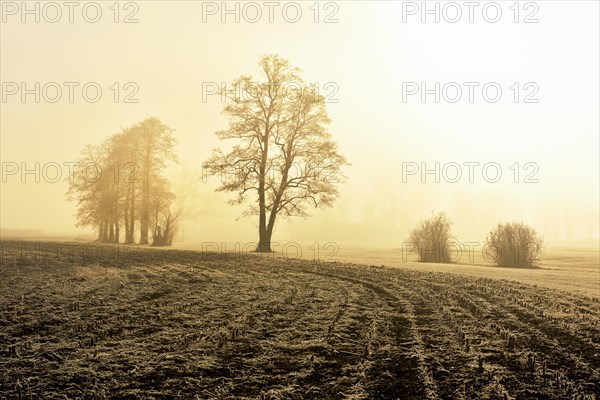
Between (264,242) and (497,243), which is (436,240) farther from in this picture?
(264,242)

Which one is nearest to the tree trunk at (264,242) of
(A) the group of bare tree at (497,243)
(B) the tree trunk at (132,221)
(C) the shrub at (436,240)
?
(A) the group of bare tree at (497,243)

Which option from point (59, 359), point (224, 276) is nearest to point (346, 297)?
point (224, 276)

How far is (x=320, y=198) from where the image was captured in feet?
101

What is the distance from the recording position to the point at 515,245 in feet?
98.4

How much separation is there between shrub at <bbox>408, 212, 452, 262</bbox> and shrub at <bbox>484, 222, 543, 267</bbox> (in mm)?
3274

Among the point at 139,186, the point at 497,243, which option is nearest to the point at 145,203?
the point at 139,186

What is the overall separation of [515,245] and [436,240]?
5.21 m

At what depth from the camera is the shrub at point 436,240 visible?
32.5 meters

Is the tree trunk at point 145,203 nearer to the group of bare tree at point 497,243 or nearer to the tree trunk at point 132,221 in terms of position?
the tree trunk at point 132,221

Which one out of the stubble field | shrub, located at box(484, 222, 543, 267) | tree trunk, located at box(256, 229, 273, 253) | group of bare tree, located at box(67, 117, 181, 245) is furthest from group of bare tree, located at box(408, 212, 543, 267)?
group of bare tree, located at box(67, 117, 181, 245)

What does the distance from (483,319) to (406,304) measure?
1.95 metres

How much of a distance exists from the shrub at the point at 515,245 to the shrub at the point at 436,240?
3274 millimetres

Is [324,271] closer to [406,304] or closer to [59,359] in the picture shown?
[406,304]

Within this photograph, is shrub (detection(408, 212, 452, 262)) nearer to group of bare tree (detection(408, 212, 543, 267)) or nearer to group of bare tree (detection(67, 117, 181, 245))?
group of bare tree (detection(408, 212, 543, 267))
